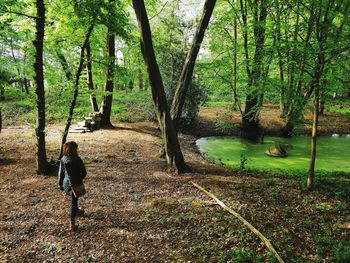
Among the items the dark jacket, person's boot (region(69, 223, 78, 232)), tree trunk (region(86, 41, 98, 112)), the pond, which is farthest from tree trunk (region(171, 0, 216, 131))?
person's boot (region(69, 223, 78, 232))

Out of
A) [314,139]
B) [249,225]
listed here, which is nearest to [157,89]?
[314,139]

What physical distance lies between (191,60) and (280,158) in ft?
22.7

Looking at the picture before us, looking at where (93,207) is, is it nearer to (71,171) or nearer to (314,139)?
(71,171)

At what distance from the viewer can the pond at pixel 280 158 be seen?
1176 cm

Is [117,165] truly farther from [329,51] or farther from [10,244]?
[329,51]

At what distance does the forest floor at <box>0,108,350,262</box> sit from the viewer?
4.66 meters

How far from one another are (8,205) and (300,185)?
7.21 metres

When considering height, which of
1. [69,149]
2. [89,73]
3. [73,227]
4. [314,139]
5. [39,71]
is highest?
[89,73]

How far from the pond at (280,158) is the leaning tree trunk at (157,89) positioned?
10.7ft

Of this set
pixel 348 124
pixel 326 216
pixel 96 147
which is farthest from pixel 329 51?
pixel 348 124

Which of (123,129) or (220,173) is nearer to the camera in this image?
(220,173)

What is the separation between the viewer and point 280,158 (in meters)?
12.9

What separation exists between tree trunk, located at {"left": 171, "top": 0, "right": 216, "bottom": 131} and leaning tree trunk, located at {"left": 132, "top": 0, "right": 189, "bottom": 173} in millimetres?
877

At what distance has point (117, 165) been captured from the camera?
957cm
